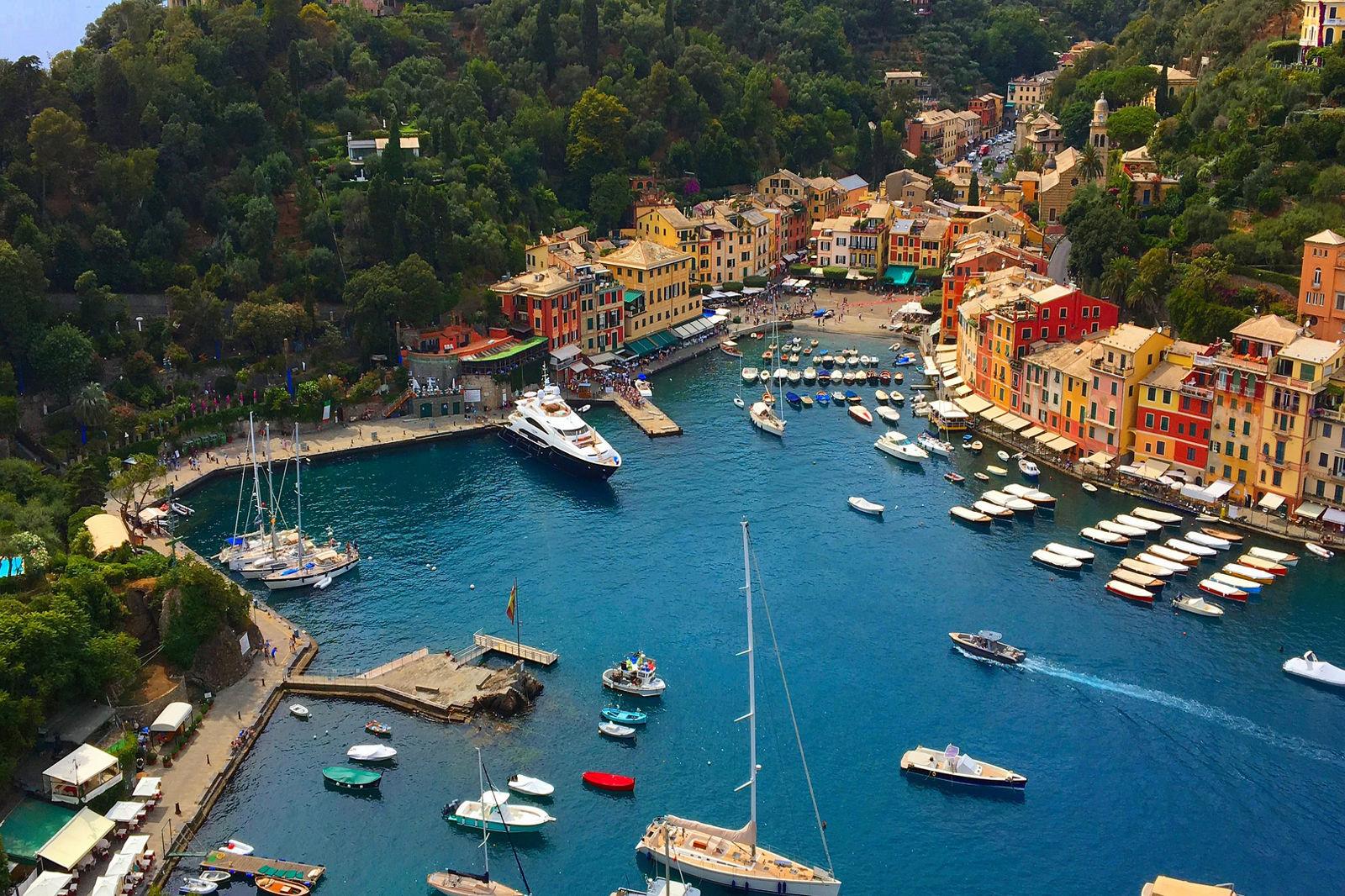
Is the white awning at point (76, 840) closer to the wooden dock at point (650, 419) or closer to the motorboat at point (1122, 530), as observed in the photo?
the wooden dock at point (650, 419)

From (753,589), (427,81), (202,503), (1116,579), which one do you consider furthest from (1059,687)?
(427,81)

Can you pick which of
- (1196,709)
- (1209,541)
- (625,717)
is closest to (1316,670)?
(1196,709)

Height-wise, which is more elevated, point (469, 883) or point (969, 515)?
point (969, 515)

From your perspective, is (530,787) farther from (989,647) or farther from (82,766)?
(989,647)

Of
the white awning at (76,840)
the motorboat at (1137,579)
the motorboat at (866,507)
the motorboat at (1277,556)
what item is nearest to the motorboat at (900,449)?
the motorboat at (866,507)

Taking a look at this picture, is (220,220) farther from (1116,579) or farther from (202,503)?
(1116,579)
